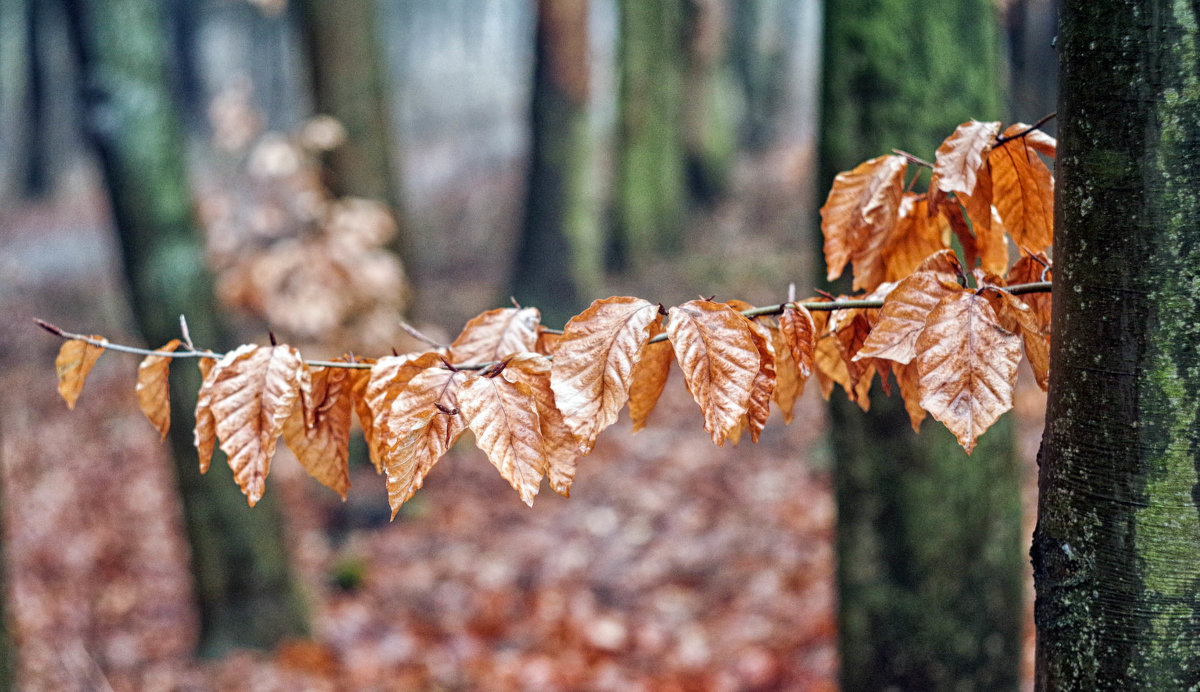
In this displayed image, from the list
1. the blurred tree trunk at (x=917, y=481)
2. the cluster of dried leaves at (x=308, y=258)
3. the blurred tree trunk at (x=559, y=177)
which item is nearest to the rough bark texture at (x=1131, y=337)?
the blurred tree trunk at (x=917, y=481)

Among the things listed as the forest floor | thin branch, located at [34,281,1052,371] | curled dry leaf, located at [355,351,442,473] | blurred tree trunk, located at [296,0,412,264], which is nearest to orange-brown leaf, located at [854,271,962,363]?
thin branch, located at [34,281,1052,371]

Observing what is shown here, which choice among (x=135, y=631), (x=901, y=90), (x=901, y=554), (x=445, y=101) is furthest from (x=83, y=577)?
(x=445, y=101)

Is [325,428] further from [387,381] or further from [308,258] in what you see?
[308,258]

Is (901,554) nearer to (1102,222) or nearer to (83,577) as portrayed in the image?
(1102,222)

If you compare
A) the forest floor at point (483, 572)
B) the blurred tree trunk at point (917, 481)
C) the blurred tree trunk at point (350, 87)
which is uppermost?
the blurred tree trunk at point (350, 87)

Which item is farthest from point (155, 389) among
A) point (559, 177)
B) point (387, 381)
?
point (559, 177)

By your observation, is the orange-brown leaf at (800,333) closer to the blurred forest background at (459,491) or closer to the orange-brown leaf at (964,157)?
the orange-brown leaf at (964,157)
